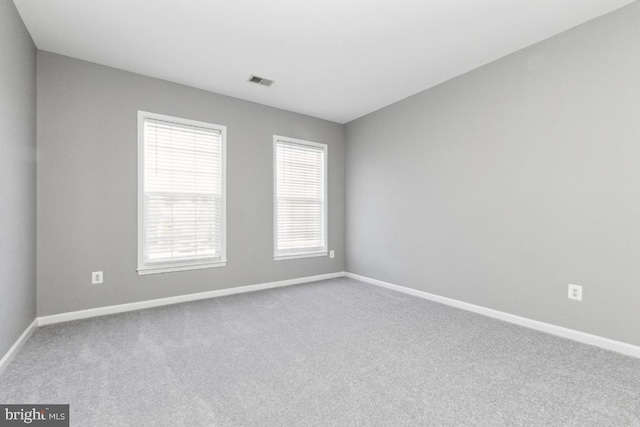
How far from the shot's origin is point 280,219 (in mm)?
4348

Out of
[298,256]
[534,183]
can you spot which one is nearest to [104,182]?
[298,256]

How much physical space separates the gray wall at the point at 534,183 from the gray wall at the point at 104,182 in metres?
2.15

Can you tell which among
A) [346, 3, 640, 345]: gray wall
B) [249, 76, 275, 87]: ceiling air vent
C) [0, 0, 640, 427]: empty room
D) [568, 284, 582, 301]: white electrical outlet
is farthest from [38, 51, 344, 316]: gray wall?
[568, 284, 582, 301]: white electrical outlet

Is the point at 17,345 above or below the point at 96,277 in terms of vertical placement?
below

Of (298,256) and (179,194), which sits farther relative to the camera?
(298,256)

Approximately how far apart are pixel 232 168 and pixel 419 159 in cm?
239

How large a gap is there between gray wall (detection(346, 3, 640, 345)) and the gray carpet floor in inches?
17.7

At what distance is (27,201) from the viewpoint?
99.3 inches

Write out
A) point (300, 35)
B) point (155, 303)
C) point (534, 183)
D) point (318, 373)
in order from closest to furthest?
point (318, 373) < point (300, 35) < point (534, 183) < point (155, 303)

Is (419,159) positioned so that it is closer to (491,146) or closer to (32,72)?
(491,146)

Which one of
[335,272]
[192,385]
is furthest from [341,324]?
[335,272]

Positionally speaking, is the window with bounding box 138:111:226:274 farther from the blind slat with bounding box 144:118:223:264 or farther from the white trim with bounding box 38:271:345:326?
the white trim with bounding box 38:271:345:326

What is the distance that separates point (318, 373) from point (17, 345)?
226 centimetres

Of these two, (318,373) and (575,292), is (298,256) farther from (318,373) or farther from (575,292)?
(575,292)
